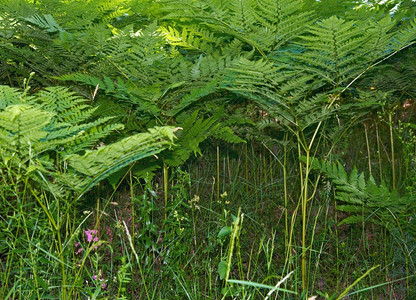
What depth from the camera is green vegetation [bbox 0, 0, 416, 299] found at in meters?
1.46

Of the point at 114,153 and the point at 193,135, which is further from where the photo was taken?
the point at 193,135

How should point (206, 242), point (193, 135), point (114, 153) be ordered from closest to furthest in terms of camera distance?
point (114, 153), point (193, 135), point (206, 242)

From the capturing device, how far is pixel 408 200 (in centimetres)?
164

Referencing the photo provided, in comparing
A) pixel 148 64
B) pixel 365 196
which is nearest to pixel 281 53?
pixel 148 64

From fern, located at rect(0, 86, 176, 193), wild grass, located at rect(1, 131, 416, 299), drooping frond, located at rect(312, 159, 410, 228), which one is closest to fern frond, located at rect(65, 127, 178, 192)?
fern, located at rect(0, 86, 176, 193)

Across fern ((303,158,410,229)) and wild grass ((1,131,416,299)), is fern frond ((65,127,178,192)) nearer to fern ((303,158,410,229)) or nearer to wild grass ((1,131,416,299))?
wild grass ((1,131,416,299))

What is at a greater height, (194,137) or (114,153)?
(114,153)

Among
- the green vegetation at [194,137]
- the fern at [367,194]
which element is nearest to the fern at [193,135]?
the green vegetation at [194,137]

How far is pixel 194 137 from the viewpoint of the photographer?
183cm

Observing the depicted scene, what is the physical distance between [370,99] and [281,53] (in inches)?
16.7

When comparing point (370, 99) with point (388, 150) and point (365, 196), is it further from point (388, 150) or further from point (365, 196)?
point (388, 150)

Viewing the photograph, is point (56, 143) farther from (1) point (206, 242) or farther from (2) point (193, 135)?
(1) point (206, 242)

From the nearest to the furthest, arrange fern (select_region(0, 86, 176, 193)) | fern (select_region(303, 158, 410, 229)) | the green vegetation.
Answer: fern (select_region(0, 86, 176, 193)) → the green vegetation → fern (select_region(303, 158, 410, 229))

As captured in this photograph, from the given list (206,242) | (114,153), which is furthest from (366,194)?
(114,153)
